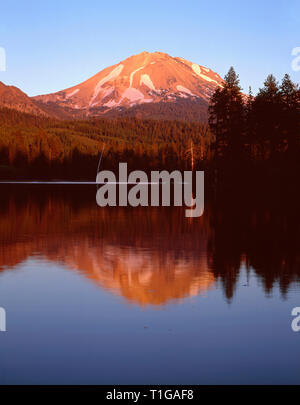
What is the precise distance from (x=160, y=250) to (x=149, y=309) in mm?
8862

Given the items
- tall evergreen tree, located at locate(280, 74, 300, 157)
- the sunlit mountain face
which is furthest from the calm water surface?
tall evergreen tree, located at locate(280, 74, 300, 157)

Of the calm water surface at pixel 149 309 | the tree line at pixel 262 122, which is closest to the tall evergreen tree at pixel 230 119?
the tree line at pixel 262 122

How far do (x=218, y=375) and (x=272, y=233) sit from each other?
1763 centimetres

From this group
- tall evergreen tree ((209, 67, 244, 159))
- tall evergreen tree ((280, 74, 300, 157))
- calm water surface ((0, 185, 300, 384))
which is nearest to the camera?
calm water surface ((0, 185, 300, 384))

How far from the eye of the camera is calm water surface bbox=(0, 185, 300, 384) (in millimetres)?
8141

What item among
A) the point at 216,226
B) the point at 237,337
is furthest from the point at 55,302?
the point at 216,226

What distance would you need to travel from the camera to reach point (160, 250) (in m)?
20.3

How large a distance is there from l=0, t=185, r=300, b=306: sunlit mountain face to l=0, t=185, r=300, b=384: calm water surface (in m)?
0.05

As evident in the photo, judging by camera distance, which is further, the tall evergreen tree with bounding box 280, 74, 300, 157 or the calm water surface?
the tall evergreen tree with bounding box 280, 74, 300, 157

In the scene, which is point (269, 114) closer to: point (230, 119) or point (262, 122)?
point (262, 122)

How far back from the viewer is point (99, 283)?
14344 mm

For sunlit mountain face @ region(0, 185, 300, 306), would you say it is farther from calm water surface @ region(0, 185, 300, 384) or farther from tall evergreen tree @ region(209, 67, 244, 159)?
tall evergreen tree @ region(209, 67, 244, 159)

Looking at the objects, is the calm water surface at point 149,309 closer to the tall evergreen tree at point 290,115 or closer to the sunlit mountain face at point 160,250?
the sunlit mountain face at point 160,250

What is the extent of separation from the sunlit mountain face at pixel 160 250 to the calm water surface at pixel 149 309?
0.05m
